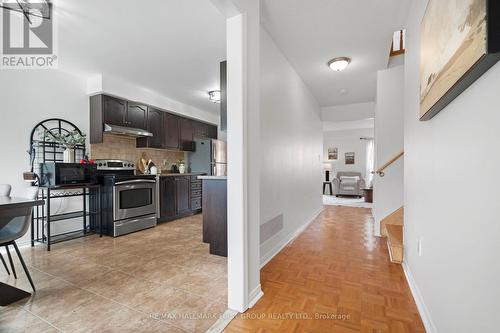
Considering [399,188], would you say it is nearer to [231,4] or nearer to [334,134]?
[231,4]

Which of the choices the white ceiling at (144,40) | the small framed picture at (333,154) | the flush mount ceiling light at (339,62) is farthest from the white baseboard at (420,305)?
the small framed picture at (333,154)

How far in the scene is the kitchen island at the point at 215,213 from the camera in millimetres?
2596

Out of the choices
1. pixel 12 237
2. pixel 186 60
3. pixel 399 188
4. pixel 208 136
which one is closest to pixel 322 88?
pixel 399 188

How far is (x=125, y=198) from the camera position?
11.8 ft

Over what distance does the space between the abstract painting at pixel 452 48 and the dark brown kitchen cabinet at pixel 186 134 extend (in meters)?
4.61

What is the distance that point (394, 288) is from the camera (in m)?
1.92

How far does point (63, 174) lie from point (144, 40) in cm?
207

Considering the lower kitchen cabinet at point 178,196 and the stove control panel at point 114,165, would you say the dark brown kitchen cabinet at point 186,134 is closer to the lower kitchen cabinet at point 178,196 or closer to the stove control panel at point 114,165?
the lower kitchen cabinet at point 178,196

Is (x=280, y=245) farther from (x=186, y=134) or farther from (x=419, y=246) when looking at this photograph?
(x=186, y=134)

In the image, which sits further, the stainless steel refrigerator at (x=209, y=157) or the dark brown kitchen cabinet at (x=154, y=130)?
the stainless steel refrigerator at (x=209, y=157)

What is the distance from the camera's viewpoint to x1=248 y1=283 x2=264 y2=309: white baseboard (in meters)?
1.70

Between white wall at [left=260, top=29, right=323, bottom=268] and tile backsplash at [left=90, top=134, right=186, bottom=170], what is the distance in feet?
10.3

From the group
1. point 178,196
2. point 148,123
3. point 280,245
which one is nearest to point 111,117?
point 148,123

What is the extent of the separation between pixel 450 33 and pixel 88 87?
455 centimetres
